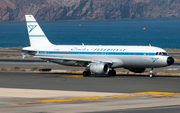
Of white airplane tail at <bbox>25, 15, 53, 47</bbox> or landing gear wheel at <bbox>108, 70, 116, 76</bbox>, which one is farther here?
Result: white airplane tail at <bbox>25, 15, 53, 47</bbox>

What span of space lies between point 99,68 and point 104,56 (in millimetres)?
3067

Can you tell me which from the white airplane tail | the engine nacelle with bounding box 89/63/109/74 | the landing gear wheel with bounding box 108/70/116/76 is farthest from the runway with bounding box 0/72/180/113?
the white airplane tail

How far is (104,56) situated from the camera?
156ft

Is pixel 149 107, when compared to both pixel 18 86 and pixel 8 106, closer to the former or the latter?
pixel 8 106

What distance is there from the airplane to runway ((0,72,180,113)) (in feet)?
20.0

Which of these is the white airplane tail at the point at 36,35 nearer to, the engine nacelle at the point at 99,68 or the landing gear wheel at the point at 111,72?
the engine nacelle at the point at 99,68

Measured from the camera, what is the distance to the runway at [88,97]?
23.0 m

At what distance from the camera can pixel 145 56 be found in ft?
149

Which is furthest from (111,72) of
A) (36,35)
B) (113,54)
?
(36,35)

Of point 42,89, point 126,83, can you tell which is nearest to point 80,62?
point 126,83

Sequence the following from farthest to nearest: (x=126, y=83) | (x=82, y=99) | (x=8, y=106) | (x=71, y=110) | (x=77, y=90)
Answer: (x=126, y=83), (x=77, y=90), (x=82, y=99), (x=8, y=106), (x=71, y=110)

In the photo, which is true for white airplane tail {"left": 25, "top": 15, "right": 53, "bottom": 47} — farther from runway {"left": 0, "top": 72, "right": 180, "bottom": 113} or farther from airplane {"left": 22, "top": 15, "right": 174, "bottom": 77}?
runway {"left": 0, "top": 72, "right": 180, "bottom": 113}

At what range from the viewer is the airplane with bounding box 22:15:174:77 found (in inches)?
1775

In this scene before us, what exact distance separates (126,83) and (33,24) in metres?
20.2
